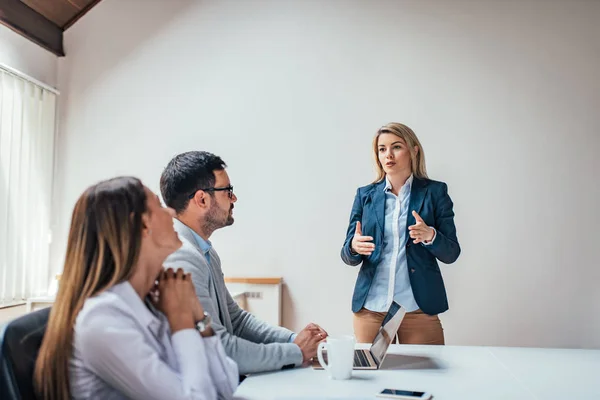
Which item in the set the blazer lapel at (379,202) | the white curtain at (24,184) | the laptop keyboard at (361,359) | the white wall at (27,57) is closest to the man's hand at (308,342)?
the laptop keyboard at (361,359)

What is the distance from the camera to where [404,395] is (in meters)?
1.20

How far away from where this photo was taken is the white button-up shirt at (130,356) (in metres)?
1.02

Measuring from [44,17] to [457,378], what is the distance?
3319mm

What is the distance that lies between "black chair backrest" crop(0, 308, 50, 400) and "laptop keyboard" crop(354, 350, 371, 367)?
767 mm

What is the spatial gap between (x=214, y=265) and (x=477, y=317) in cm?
212

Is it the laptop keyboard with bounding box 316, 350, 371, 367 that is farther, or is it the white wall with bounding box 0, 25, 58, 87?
the white wall with bounding box 0, 25, 58, 87

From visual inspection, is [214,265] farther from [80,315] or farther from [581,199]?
[581,199]

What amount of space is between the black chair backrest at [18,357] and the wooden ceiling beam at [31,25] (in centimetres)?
270

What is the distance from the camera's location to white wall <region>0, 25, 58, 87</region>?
326 cm

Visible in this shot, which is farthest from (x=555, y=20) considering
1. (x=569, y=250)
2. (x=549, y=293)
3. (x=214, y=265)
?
(x=214, y=265)

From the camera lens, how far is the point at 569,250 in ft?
11.3

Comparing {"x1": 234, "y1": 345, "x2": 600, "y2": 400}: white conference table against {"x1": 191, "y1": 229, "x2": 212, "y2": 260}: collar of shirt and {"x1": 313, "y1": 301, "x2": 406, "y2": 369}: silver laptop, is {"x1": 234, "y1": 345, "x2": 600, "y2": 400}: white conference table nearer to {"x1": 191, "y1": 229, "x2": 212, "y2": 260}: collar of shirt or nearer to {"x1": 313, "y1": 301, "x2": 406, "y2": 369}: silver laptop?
{"x1": 313, "y1": 301, "x2": 406, "y2": 369}: silver laptop

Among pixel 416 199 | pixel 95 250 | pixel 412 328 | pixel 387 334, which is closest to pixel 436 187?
pixel 416 199

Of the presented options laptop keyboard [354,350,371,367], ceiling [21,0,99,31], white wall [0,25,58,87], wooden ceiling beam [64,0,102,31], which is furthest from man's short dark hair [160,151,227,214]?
wooden ceiling beam [64,0,102,31]
